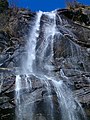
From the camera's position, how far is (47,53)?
17.6m

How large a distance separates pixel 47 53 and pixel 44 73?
2.25 m

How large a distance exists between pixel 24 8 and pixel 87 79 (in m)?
9.48

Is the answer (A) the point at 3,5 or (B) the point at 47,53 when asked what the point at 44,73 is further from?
(A) the point at 3,5

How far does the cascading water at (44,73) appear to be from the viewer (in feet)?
43.9

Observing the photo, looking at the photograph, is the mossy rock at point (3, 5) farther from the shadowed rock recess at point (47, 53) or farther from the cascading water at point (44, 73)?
the cascading water at point (44, 73)

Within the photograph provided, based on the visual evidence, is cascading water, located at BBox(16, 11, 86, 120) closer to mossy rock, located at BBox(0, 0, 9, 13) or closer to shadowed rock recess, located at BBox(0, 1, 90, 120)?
shadowed rock recess, located at BBox(0, 1, 90, 120)

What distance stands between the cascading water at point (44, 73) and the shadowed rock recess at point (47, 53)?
0.39ft

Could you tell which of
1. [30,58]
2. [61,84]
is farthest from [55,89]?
[30,58]

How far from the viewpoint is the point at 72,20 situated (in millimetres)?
21328

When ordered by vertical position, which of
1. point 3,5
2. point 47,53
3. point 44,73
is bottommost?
point 44,73

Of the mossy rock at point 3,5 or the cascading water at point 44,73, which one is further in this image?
the mossy rock at point 3,5

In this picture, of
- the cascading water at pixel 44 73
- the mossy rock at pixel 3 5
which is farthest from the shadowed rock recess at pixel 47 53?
the mossy rock at pixel 3 5

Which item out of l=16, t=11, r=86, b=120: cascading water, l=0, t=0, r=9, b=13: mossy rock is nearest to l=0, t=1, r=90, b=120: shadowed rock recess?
l=16, t=11, r=86, b=120: cascading water

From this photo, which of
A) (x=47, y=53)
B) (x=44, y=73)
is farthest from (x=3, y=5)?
(x=44, y=73)
